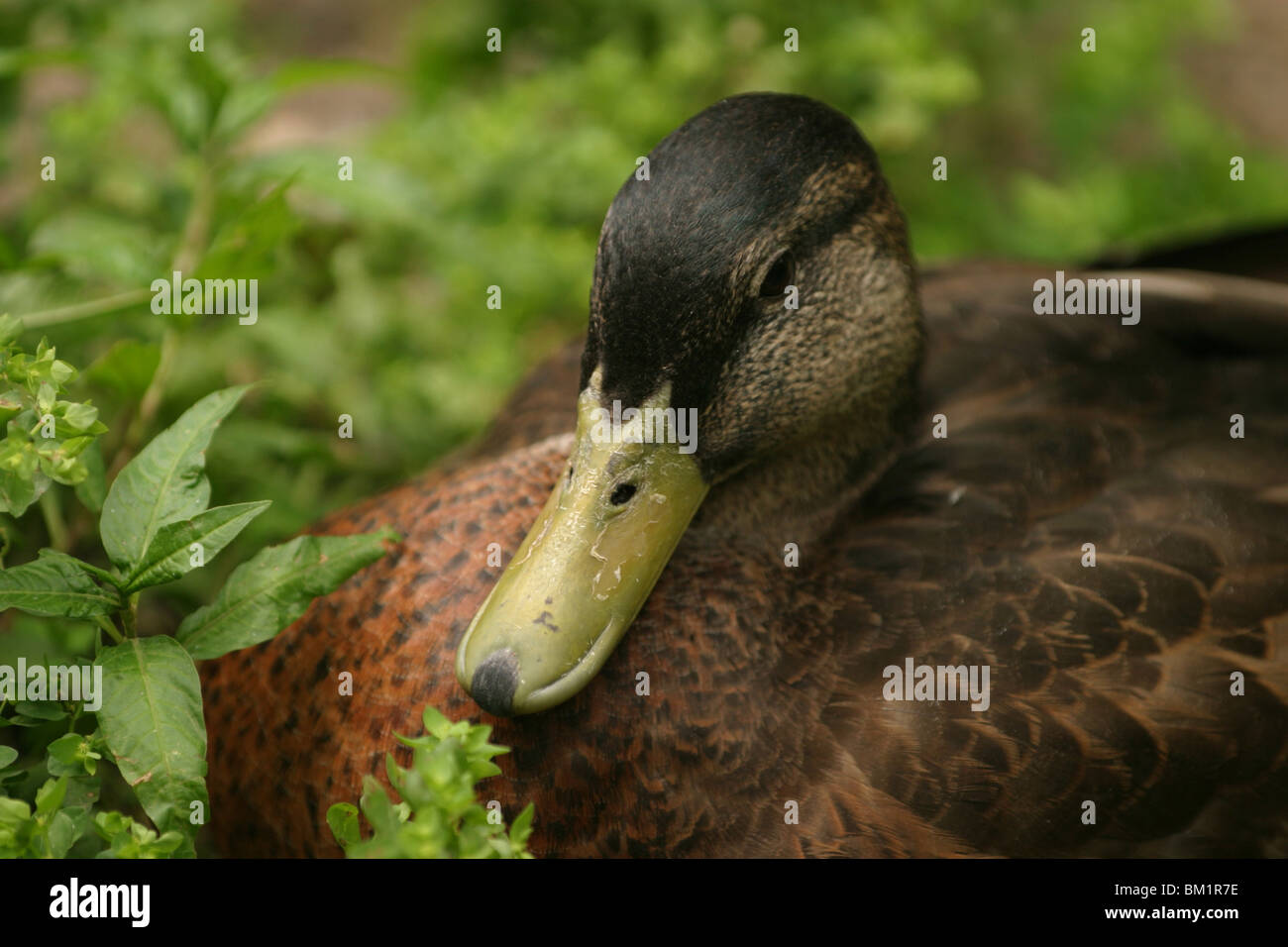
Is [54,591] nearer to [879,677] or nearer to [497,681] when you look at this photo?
[497,681]

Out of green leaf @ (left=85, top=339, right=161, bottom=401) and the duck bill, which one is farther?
green leaf @ (left=85, top=339, right=161, bottom=401)

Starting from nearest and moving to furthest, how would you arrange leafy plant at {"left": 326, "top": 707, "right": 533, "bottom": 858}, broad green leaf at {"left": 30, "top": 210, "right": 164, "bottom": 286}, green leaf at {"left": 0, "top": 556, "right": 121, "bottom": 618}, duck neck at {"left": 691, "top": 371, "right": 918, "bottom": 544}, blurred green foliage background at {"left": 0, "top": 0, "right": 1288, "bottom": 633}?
leafy plant at {"left": 326, "top": 707, "right": 533, "bottom": 858}, green leaf at {"left": 0, "top": 556, "right": 121, "bottom": 618}, duck neck at {"left": 691, "top": 371, "right": 918, "bottom": 544}, broad green leaf at {"left": 30, "top": 210, "right": 164, "bottom": 286}, blurred green foliage background at {"left": 0, "top": 0, "right": 1288, "bottom": 633}

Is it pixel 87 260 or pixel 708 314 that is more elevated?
pixel 87 260

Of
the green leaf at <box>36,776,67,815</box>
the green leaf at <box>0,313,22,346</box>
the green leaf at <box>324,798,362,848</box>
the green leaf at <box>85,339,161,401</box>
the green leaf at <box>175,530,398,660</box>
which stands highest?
the green leaf at <box>85,339,161,401</box>

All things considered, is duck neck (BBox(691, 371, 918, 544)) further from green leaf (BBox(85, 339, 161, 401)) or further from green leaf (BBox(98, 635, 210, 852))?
green leaf (BBox(85, 339, 161, 401))

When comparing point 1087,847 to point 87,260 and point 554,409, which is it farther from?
point 87,260

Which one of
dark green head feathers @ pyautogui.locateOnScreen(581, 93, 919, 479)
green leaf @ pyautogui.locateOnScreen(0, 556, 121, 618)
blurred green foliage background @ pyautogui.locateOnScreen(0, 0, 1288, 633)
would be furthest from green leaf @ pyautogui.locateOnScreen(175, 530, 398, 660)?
blurred green foliage background @ pyautogui.locateOnScreen(0, 0, 1288, 633)

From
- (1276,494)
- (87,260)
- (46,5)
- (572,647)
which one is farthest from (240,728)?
(46,5)

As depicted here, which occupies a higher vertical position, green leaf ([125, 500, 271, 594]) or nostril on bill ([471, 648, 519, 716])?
green leaf ([125, 500, 271, 594])
